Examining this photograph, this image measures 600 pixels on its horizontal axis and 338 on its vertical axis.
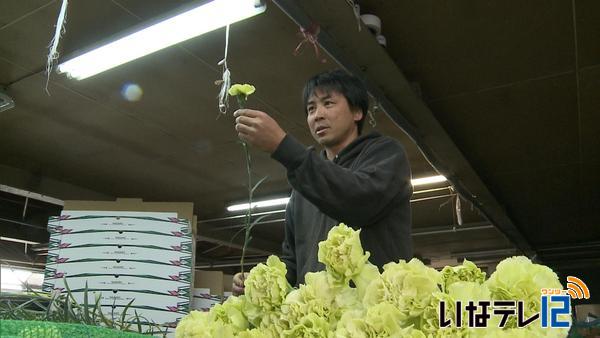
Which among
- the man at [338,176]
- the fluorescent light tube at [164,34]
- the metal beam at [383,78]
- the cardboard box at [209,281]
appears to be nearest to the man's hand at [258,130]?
the man at [338,176]

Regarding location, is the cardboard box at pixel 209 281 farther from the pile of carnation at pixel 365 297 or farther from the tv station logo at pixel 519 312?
the tv station logo at pixel 519 312

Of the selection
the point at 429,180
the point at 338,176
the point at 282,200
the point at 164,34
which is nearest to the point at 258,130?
the point at 338,176

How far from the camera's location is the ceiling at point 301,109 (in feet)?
9.09

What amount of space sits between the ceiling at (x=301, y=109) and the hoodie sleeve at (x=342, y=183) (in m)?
1.46

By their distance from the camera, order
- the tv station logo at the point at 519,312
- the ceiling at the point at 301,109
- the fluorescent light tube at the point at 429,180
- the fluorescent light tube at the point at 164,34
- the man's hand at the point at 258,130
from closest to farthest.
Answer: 1. the tv station logo at the point at 519,312
2. the man's hand at the point at 258,130
3. the fluorescent light tube at the point at 164,34
4. the ceiling at the point at 301,109
5. the fluorescent light tube at the point at 429,180

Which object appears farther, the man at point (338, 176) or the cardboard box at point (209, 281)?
the cardboard box at point (209, 281)

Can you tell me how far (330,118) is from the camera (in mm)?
1108

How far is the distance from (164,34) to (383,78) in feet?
4.03

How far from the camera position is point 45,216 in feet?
23.4

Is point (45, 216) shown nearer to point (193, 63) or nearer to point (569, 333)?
point (193, 63)

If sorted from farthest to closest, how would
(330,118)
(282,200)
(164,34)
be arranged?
(282,200) < (164,34) < (330,118)

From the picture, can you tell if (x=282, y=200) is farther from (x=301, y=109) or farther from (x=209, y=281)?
(x=209, y=281)

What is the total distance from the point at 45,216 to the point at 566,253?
835 cm

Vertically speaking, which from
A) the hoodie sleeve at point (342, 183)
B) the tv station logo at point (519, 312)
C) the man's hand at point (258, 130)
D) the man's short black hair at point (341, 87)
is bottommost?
the tv station logo at point (519, 312)
